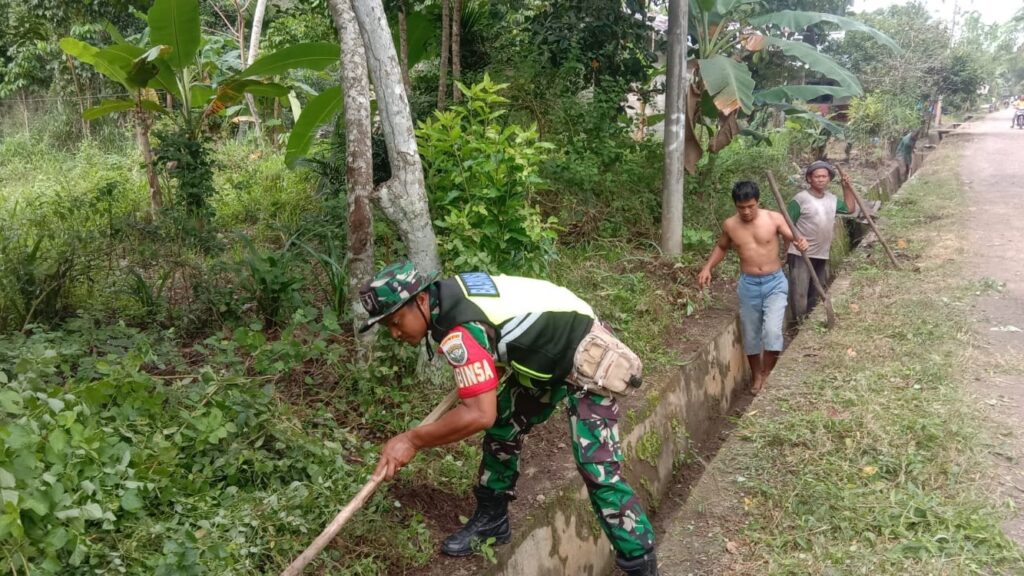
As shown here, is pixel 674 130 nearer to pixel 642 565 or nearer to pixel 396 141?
pixel 396 141

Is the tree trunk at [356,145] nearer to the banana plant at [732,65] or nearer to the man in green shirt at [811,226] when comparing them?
the banana plant at [732,65]

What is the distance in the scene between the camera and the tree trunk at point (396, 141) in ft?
11.2

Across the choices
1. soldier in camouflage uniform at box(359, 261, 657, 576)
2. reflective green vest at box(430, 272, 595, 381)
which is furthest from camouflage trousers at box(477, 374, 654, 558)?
reflective green vest at box(430, 272, 595, 381)

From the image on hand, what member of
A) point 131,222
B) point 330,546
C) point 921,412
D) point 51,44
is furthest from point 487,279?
point 51,44

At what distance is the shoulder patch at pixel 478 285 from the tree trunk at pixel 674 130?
13.3 feet

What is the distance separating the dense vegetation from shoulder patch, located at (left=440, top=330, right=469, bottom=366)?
2.94 ft

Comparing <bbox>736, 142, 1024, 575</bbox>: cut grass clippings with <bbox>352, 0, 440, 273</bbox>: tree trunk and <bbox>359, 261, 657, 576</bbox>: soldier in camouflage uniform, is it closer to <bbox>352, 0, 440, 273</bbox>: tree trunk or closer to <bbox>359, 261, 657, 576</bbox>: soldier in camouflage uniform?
<bbox>359, 261, 657, 576</bbox>: soldier in camouflage uniform

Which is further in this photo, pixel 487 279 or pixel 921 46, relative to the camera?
pixel 921 46

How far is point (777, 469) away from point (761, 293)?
2.06 m

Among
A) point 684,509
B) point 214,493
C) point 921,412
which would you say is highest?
point 214,493

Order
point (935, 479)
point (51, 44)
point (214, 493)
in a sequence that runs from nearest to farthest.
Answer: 1. point (214, 493)
2. point (935, 479)
3. point (51, 44)

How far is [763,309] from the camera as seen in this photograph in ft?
18.1

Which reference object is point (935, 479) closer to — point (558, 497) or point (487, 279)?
point (558, 497)

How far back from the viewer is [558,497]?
3.47m
